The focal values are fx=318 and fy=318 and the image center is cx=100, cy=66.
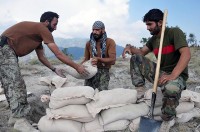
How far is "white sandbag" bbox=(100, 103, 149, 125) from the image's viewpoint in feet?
12.8

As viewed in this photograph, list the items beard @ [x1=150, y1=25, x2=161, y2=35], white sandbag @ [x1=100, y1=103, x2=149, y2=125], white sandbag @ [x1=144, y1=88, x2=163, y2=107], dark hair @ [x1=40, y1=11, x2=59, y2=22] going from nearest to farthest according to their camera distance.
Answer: white sandbag @ [x1=100, y1=103, x2=149, y2=125] → white sandbag @ [x1=144, y1=88, x2=163, y2=107] → beard @ [x1=150, y1=25, x2=161, y2=35] → dark hair @ [x1=40, y1=11, x2=59, y2=22]

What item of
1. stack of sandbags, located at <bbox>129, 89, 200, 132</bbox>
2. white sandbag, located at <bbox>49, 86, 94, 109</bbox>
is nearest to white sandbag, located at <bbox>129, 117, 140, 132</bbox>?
stack of sandbags, located at <bbox>129, 89, 200, 132</bbox>

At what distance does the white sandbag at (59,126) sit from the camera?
150 inches

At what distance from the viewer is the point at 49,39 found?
4.24 meters

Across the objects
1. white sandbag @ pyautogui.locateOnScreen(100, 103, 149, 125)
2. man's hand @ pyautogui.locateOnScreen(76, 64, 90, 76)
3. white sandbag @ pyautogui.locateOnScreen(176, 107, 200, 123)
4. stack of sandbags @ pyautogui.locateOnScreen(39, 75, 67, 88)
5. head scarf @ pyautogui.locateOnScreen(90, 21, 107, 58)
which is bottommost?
white sandbag @ pyautogui.locateOnScreen(176, 107, 200, 123)

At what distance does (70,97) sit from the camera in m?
3.94

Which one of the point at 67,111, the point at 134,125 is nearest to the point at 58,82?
the point at 67,111

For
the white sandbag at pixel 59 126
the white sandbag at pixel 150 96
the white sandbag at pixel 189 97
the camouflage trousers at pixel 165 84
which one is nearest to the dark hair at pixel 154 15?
the camouflage trousers at pixel 165 84

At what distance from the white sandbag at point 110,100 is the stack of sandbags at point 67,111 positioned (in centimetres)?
7

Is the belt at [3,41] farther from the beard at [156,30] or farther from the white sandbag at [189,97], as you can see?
the white sandbag at [189,97]

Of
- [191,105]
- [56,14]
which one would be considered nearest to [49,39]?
[56,14]

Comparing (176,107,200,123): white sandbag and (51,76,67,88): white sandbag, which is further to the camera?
(51,76,67,88): white sandbag

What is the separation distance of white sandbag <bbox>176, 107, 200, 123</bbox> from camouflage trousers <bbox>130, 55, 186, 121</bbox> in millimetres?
336

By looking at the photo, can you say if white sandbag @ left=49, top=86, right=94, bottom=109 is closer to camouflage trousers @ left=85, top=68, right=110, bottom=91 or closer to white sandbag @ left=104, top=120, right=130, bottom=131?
white sandbag @ left=104, top=120, right=130, bottom=131
